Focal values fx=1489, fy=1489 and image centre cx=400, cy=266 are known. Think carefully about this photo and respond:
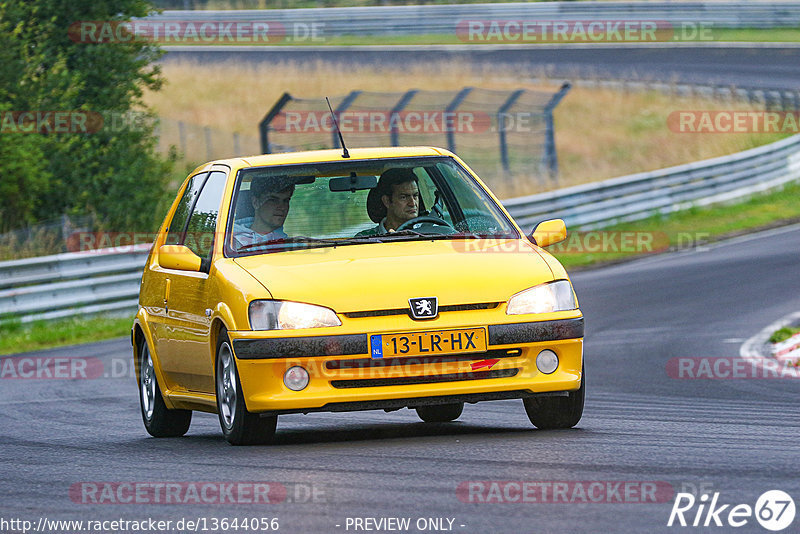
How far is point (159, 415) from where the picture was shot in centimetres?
924

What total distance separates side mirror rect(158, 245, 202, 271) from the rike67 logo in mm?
3363

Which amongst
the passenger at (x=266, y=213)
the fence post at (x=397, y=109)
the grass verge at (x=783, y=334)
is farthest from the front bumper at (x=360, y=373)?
the fence post at (x=397, y=109)

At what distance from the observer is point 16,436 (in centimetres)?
950

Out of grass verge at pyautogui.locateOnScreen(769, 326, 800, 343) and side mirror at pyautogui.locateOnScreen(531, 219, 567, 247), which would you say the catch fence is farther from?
side mirror at pyautogui.locateOnScreen(531, 219, 567, 247)

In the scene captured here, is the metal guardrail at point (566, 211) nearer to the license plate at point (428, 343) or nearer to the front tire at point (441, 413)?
the front tire at point (441, 413)

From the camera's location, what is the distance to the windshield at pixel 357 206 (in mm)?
8211

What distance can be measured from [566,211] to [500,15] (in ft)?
68.5

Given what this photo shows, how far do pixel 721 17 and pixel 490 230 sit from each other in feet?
120

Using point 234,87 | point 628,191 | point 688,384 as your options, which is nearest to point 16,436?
point 688,384

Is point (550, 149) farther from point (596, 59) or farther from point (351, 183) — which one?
point (351, 183)

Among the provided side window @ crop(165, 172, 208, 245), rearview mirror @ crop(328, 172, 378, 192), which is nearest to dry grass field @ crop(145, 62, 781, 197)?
side window @ crop(165, 172, 208, 245)

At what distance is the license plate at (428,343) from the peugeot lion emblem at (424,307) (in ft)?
0.29

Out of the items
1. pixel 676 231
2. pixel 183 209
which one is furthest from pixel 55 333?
pixel 676 231

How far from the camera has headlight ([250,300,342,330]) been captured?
24.1ft
